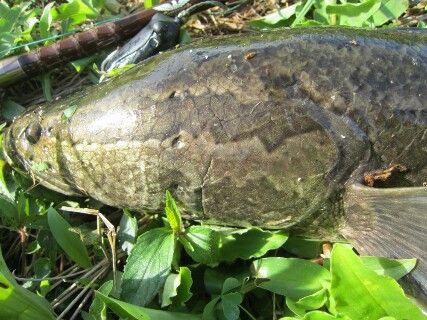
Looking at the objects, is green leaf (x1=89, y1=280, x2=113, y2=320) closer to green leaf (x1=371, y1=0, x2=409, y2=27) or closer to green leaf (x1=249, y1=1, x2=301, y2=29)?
green leaf (x1=249, y1=1, x2=301, y2=29)

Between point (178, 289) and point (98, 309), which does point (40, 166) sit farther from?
point (178, 289)

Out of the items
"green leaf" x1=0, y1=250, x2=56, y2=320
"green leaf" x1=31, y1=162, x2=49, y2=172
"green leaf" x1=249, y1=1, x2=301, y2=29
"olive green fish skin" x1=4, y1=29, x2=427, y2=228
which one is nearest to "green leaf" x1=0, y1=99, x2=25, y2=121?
"green leaf" x1=31, y1=162, x2=49, y2=172

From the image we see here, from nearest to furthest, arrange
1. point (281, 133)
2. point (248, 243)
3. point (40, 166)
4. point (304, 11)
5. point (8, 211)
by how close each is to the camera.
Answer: point (281, 133), point (248, 243), point (40, 166), point (8, 211), point (304, 11)

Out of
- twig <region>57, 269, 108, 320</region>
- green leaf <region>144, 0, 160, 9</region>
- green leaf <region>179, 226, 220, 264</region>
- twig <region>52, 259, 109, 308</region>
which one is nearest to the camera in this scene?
green leaf <region>179, 226, 220, 264</region>

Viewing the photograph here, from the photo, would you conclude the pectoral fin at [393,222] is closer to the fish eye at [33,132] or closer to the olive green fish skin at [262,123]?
the olive green fish skin at [262,123]

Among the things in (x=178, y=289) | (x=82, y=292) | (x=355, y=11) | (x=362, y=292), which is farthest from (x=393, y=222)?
(x=355, y=11)

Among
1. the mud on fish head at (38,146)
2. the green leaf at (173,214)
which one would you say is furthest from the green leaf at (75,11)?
the green leaf at (173,214)
